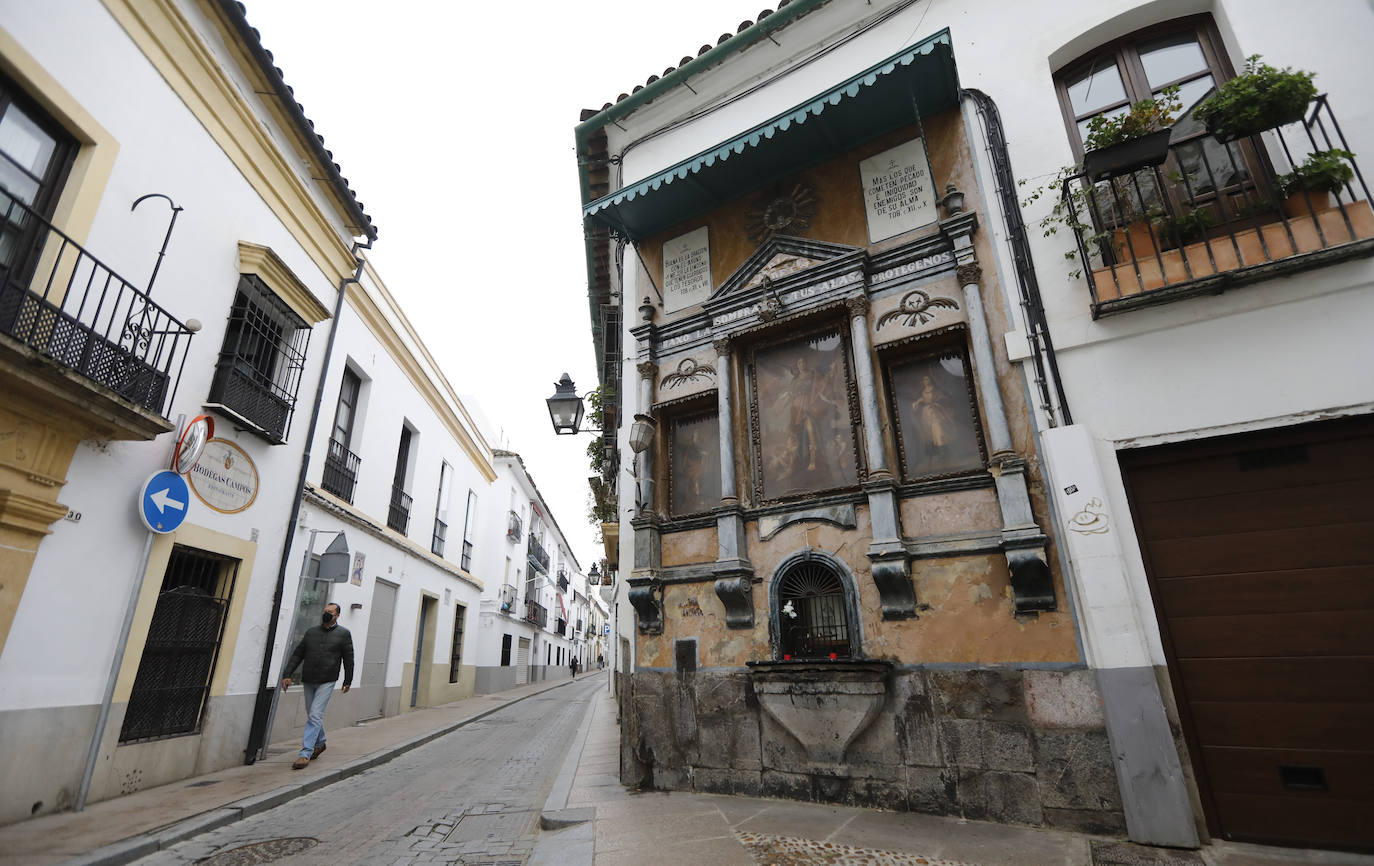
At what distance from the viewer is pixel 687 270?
751 centimetres

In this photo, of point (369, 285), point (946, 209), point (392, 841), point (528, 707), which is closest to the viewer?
point (392, 841)

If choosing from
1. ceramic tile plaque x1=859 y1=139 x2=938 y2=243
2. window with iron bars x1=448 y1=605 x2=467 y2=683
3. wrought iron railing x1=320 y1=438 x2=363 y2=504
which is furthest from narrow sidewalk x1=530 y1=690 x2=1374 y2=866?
window with iron bars x1=448 y1=605 x2=467 y2=683

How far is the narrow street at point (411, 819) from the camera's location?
4.23 m

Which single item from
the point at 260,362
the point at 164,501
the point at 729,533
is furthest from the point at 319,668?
the point at 729,533

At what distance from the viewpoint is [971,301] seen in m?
5.45

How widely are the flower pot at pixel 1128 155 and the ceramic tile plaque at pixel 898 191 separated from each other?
1433mm

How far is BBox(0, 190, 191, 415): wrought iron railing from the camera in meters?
4.74

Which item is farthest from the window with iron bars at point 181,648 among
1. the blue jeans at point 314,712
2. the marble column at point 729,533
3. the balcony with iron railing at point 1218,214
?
the balcony with iron railing at point 1218,214

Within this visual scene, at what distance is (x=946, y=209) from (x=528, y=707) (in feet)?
52.9

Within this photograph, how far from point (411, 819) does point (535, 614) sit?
84.2 feet

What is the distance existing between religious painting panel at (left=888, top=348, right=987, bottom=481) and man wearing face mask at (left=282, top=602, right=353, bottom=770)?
23.3ft

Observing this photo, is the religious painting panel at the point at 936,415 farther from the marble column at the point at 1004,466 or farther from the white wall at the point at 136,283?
the white wall at the point at 136,283

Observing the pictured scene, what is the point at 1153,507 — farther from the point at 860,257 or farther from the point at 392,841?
the point at 392,841

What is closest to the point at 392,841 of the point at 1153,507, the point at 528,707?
the point at 1153,507
